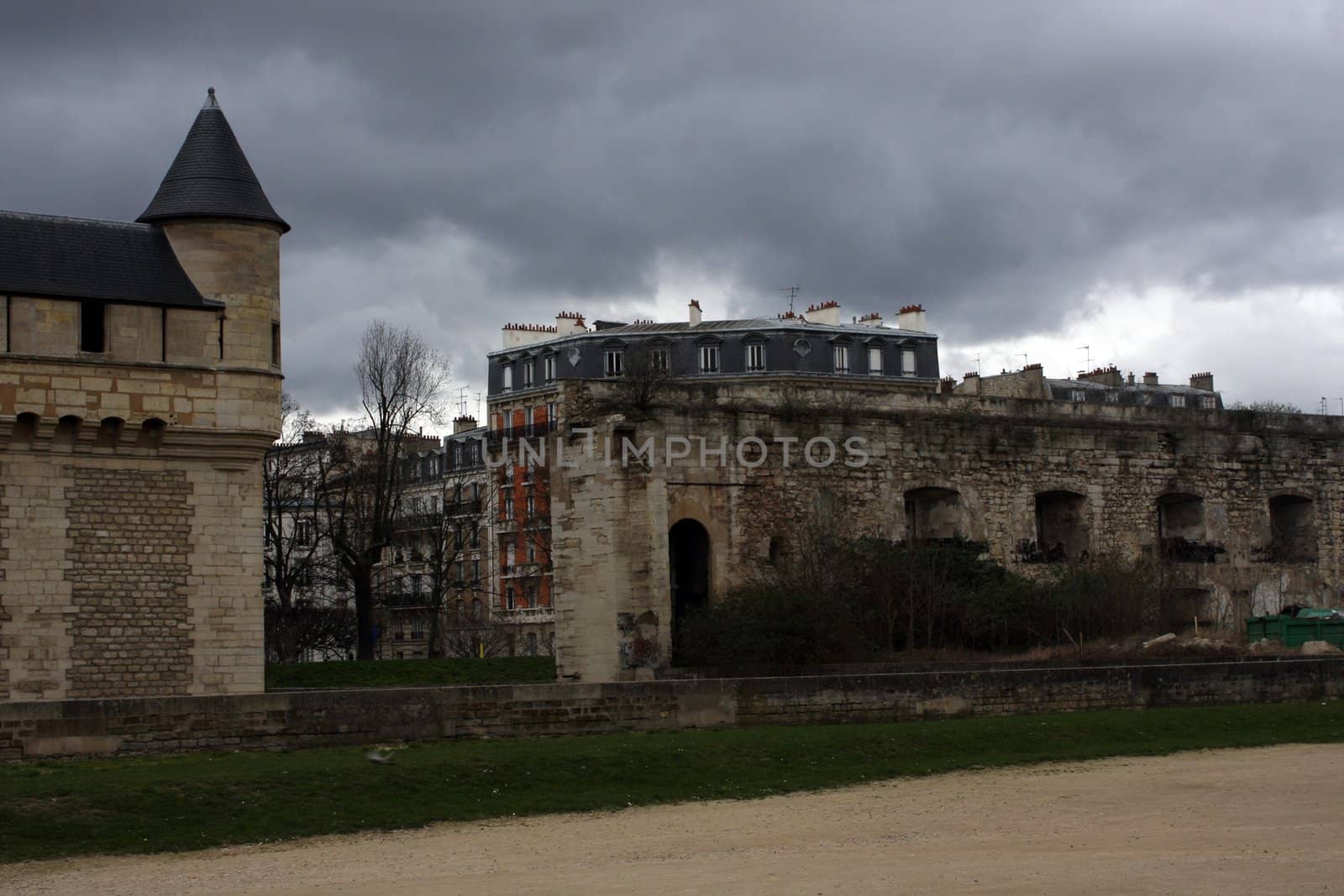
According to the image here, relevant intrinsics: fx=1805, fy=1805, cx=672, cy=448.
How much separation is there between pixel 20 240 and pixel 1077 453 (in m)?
17.1

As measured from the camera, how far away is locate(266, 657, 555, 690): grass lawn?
1092 inches

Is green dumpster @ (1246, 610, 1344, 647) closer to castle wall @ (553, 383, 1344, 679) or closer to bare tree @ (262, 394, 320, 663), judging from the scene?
castle wall @ (553, 383, 1344, 679)

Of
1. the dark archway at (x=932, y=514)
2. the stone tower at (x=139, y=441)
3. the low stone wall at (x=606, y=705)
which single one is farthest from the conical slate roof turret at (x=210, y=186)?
the dark archway at (x=932, y=514)

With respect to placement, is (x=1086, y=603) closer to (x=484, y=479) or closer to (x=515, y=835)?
(x=515, y=835)

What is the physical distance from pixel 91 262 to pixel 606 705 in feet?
32.3

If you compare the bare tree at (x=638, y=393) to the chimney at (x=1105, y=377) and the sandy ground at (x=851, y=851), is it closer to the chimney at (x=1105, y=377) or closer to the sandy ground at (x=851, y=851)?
the sandy ground at (x=851, y=851)

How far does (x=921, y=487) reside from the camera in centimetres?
2902

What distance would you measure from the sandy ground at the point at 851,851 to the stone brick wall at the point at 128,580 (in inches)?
367

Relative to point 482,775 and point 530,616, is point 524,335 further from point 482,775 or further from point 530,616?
point 482,775

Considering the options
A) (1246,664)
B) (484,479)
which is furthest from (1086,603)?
(484,479)

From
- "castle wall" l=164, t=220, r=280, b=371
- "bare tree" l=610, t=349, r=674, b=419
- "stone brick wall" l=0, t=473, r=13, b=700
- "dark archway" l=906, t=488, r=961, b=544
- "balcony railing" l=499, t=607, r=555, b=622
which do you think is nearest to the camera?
"stone brick wall" l=0, t=473, r=13, b=700

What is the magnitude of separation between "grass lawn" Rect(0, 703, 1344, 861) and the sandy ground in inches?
15.9

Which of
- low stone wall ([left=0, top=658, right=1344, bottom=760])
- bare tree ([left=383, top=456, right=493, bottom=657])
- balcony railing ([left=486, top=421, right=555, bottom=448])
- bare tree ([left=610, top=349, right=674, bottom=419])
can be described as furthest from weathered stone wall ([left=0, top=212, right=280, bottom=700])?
balcony railing ([left=486, top=421, right=555, bottom=448])

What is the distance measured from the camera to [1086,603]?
2875 centimetres
